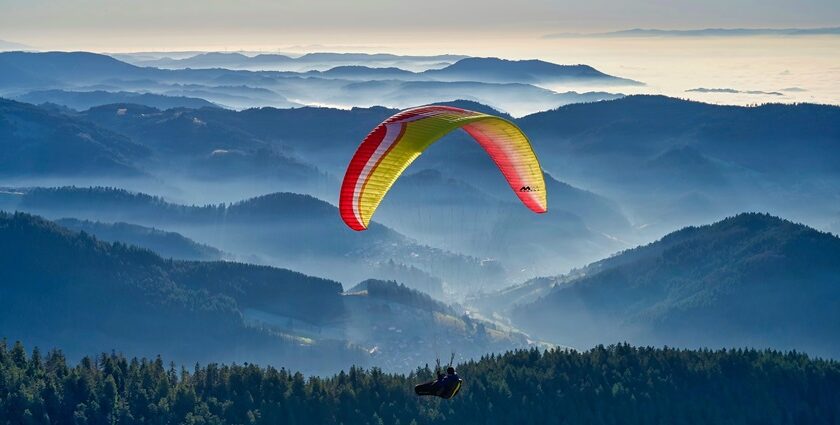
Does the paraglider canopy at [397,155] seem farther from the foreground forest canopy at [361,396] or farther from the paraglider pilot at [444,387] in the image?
the foreground forest canopy at [361,396]

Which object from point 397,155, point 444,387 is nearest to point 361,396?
point 397,155

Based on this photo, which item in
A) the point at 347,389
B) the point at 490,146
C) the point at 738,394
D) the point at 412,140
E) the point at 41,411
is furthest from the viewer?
the point at 738,394

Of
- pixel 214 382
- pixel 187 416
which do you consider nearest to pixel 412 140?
pixel 187 416

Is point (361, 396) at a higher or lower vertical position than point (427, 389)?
lower

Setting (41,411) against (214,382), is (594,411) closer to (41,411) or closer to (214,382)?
(214,382)

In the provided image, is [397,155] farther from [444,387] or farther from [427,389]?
[444,387]

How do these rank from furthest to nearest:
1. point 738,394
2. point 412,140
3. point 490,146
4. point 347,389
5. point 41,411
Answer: point 738,394
point 347,389
point 41,411
point 490,146
point 412,140
